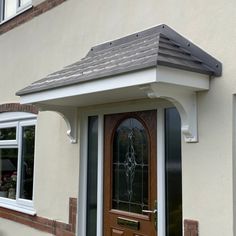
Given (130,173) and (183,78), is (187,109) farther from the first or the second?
(130,173)

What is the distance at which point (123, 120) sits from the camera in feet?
16.1

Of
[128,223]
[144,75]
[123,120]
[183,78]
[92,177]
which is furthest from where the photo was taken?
[92,177]

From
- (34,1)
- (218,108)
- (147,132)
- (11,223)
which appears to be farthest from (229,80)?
(11,223)

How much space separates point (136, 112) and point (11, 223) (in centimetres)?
345

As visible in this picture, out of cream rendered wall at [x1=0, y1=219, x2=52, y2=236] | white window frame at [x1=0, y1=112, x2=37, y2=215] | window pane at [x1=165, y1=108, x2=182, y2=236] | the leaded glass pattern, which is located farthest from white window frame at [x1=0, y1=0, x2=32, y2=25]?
window pane at [x1=165, y1=108, x2=182, y2=236]

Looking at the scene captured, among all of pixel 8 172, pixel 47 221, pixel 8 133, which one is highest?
pixel 8 133

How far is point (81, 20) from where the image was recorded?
5637 millimetres

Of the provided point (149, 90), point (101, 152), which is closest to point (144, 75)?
point (149, 90)

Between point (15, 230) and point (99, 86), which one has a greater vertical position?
point (99, 86)

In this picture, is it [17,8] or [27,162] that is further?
[17,8]

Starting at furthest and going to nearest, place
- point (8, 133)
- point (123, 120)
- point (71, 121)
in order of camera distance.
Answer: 1. point (8, 133)
2. point (71, 121)
3. point (123, 120)

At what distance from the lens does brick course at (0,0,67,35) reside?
20.8 feet

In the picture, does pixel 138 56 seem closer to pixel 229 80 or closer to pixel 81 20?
pixel 229 80

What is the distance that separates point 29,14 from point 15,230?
3602 millimetres
